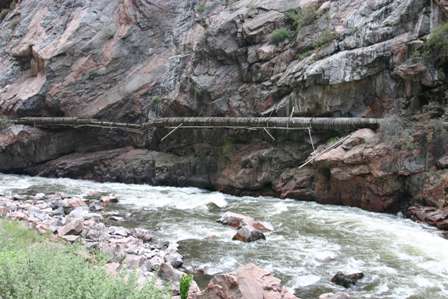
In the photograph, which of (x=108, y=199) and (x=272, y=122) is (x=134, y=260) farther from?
(x=272, y=122)

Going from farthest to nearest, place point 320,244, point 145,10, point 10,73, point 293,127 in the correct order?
point 10,73 < point 145,10 < point 293,127 < point 320,244

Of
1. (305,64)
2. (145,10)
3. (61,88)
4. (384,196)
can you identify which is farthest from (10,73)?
(384,196)

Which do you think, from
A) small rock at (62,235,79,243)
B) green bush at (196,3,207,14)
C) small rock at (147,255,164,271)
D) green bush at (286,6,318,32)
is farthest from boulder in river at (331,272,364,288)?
green bush at (196,3,207,14)

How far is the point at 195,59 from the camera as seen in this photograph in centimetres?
1781

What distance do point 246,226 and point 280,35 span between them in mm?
7702

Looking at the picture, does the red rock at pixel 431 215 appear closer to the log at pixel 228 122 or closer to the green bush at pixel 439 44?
the log at pixel 228 122

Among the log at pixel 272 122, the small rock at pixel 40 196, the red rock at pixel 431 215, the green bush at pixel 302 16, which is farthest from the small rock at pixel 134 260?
the green bush at pixel 302 16

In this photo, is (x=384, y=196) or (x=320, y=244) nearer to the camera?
(x=320, y=244)

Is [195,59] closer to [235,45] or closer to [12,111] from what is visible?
[235,45]

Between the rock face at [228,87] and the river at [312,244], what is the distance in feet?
→ 3.79

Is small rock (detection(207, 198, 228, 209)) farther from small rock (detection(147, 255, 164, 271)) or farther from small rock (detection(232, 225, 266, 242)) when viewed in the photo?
small rock (detection(147, 255, 164, 271))

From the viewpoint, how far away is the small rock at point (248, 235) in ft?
31.1

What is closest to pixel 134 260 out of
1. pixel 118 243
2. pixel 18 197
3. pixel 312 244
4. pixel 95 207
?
pixel 118 243

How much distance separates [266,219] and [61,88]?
41.4 feet
